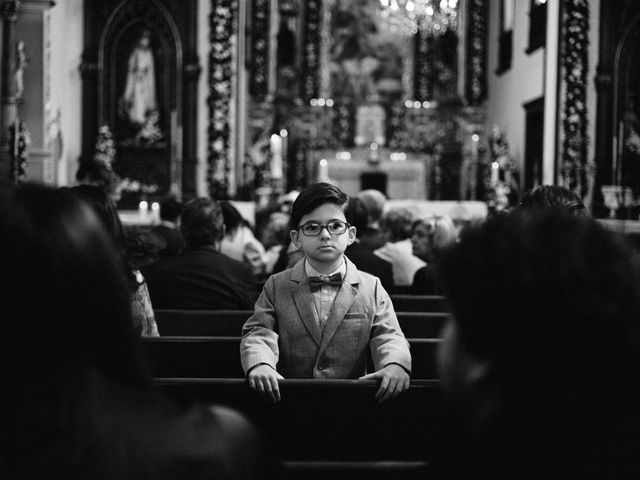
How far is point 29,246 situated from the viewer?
1.32 m

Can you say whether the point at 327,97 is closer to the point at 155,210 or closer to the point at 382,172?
the point at 382,172

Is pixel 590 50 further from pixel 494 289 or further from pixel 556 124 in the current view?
pixel 494 289

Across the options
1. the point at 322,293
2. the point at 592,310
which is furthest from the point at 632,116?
the point at 592,310

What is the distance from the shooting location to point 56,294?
131cm

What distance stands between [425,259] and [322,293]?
11.5 feet

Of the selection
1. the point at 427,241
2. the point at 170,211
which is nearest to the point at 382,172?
the point at 170,211

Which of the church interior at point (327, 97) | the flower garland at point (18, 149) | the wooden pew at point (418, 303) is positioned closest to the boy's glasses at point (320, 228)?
the wooden pew at point (418, 303)

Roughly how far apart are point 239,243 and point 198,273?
2.01 metres

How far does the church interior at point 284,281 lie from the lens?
1326 mm

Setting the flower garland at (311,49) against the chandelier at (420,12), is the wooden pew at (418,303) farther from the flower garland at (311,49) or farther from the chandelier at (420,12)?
the flower garland at (311,49)

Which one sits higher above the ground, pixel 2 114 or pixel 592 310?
pixel 2 114

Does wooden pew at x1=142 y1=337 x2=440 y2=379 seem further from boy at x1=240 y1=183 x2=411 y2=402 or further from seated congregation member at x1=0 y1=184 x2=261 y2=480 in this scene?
seated congregation member at x1=0 y1=184 x2=261 y2=480

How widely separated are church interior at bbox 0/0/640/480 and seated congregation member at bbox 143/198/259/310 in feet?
0.05

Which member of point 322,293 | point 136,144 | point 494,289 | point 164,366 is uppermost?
point 136,144
